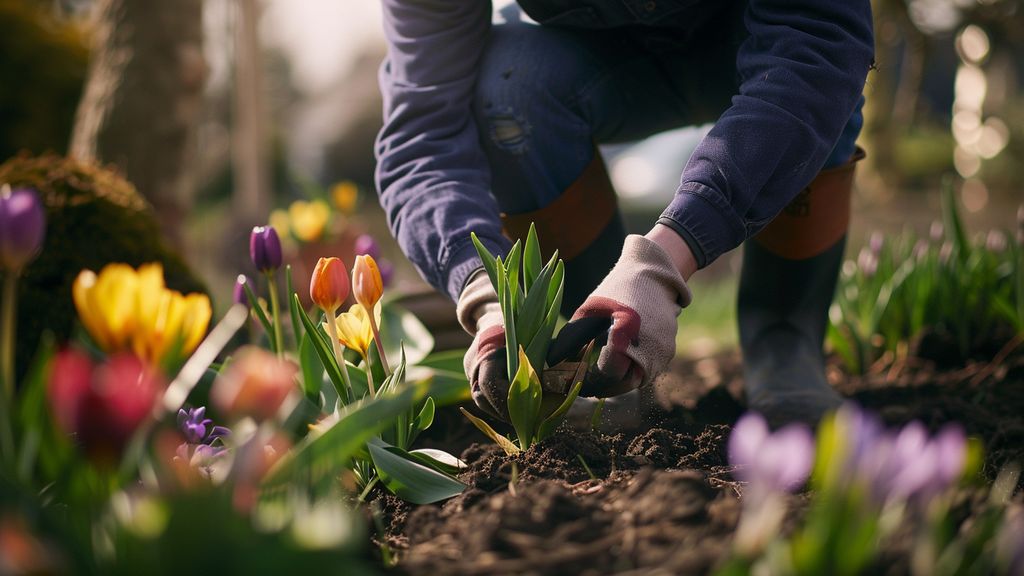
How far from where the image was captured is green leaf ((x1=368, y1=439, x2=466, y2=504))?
3.84ft

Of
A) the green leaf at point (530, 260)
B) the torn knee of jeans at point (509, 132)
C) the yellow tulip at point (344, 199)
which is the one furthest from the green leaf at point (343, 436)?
the yellow tulip at point (344, 199)

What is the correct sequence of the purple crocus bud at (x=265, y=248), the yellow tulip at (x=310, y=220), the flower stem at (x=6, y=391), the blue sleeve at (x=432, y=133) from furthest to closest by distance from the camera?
the yellow tulip at (x=310, y=220) < the blue sleeve at (x=432, y=133) < the purple crocus bud at (x=265, y=248) < the flower stem at (x=6, y=391)

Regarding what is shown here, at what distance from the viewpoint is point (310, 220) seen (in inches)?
134

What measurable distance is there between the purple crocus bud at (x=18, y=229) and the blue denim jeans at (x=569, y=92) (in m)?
1.04

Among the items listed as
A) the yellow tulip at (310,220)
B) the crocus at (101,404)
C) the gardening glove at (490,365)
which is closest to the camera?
the crocus at (101,404)

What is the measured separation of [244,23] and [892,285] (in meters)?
4.75

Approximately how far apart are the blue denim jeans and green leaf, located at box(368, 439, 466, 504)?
74cm

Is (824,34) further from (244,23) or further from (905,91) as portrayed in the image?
(905,91)

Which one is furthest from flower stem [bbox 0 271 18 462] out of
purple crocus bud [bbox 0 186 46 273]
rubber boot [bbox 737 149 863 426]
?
rubber boot [bbox 737 149 863 426]

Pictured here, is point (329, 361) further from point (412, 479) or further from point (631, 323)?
point (631, 323)

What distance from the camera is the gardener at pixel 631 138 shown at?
1312 mm

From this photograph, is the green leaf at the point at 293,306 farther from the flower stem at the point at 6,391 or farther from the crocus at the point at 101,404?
the crocus at the point at 101,404

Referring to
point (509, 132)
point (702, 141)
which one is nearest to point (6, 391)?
point (702, 141)

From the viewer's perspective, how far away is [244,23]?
5.85 metres
